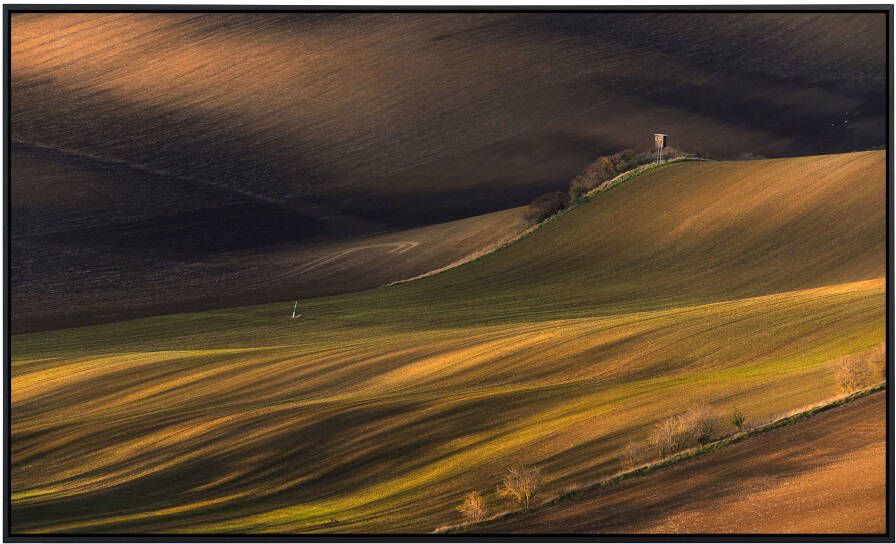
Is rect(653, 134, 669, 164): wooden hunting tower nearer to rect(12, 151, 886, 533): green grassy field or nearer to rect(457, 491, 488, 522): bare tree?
rect(12, 151, 886, 533): green grassy field

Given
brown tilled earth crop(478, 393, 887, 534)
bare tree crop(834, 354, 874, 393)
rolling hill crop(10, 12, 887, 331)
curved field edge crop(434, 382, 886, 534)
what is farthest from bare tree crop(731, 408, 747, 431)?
rolling hill crop(10, 12, 887, 331)

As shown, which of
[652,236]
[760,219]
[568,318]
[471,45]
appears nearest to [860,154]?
[760,219]

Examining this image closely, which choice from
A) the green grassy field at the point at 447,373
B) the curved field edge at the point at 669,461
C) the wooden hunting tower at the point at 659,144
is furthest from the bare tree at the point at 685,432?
the wooden hunting tower at the point at 659,144

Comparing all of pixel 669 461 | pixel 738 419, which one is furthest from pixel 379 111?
pixel 669 461

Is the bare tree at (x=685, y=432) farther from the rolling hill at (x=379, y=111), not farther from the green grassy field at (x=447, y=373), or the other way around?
the rolling hill at (x=379, y=111)

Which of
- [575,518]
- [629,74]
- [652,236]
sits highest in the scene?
[629,74]

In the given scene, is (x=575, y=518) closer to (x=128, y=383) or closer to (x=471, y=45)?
(x=128, y=383)
